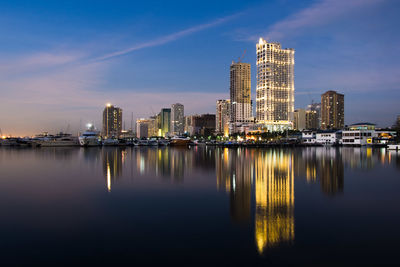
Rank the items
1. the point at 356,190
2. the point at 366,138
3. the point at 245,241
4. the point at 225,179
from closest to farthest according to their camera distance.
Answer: the point at 245,241, the point at 356,190, the point at 225,179, the point at 366,138

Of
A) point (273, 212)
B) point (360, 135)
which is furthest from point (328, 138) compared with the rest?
point (273, 212)

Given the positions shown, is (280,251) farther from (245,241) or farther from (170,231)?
(170,231)

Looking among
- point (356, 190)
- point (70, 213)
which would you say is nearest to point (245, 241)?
point (70, 213)

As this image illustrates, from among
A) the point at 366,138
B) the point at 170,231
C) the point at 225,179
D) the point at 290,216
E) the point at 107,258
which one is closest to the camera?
the point at 107,258

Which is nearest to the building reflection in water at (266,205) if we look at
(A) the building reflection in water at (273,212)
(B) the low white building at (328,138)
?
(A) the building reflection in water at (273,212)

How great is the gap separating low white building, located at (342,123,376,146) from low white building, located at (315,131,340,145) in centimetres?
528

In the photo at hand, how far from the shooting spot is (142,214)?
15.4 meters

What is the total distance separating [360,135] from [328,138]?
52.1 feet

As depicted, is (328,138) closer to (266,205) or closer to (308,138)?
(308,138)

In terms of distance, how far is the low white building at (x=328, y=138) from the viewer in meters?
129

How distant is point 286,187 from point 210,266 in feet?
46.1

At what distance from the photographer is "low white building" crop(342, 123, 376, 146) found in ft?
382

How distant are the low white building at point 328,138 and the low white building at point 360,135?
208 inches

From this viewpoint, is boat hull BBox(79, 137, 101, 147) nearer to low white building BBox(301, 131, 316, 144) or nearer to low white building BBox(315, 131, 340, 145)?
low white building BBox(301, 131, 316, 144)
